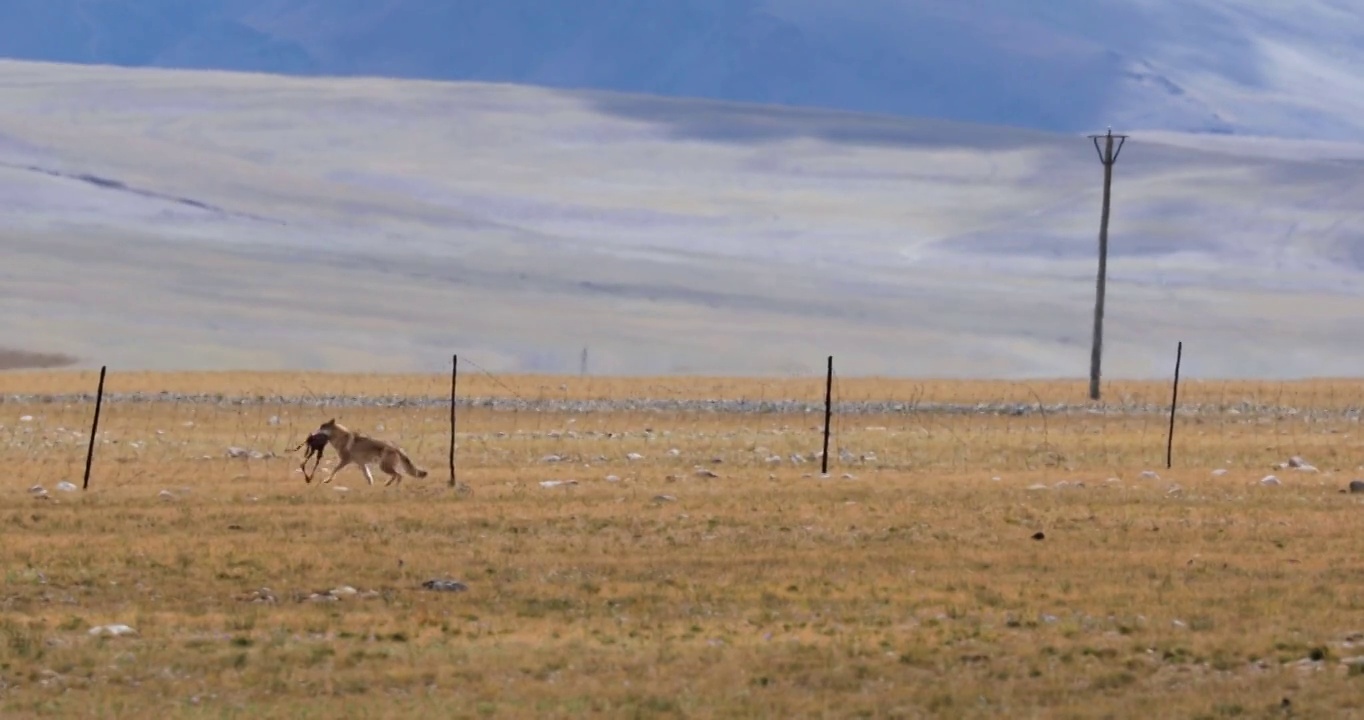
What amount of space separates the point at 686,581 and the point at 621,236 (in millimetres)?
71192

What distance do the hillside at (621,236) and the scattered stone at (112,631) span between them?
41980 millimetres

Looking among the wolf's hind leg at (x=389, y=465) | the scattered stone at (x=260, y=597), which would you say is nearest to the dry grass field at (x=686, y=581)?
the scattered stone at (x=260, y=597)

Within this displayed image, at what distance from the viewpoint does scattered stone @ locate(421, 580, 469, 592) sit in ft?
42.1

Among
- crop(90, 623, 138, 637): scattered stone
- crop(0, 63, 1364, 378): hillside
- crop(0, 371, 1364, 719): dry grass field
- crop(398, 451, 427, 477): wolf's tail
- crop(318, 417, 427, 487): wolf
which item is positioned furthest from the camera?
crop(0, 63, 1364, 378): hillside

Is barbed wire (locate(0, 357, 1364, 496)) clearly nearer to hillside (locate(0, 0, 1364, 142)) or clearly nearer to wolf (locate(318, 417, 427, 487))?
wolf (locate(318, 417, 427, 487))

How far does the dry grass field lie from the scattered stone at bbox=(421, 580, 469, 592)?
125mm

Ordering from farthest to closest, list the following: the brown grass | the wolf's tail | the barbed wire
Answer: the brown grass → the barbed wire → the wolf's tail

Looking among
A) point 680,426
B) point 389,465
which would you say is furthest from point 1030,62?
point 389,465

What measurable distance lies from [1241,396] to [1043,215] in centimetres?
5038

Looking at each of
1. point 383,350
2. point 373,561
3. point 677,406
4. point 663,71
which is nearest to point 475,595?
point 373,561

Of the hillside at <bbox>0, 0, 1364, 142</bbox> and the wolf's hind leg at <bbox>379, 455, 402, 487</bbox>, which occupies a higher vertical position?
the hillside at <bbox>0, 0, 1364, 142</bbox>

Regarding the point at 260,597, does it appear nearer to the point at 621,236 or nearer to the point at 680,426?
the point at 680,426

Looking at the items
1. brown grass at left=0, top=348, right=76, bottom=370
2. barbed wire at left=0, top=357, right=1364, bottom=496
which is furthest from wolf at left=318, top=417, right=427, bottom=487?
brown grass at left=0, top=348, right=76, bottom=370

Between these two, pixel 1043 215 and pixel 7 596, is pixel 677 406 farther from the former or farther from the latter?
pixel 1043 215
